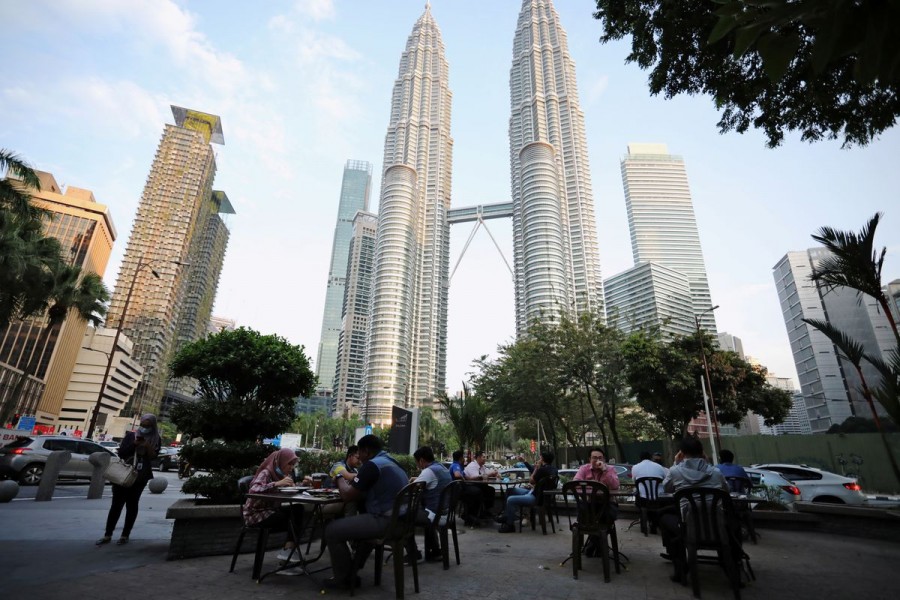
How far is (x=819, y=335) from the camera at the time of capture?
91000mm

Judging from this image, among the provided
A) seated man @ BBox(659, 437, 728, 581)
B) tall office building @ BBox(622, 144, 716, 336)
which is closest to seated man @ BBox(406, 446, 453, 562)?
seated man @ BBox(659, 437, 728, 581)

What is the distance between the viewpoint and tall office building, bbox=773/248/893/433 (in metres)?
75.2

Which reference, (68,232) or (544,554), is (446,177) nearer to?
(68,232)

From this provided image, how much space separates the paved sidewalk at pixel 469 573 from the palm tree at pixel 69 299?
2047 centimetres

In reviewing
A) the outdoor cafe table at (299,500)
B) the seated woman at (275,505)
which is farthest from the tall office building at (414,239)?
the outdoor cafe table at (299,500)

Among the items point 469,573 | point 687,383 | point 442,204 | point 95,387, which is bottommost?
point 469,573

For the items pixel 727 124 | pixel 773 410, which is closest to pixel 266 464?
pixel 727 124

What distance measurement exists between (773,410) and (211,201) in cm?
12949

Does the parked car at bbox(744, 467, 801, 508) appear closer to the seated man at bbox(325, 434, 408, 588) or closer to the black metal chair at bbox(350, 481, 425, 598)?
the black metal chair at bbox(350, 481, 425, 598)

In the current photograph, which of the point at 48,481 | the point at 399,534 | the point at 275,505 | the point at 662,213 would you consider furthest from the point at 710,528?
the point at 662,213

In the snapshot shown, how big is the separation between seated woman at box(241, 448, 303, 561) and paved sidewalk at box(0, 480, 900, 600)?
0.50 m

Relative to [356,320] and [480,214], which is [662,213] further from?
[356,320]

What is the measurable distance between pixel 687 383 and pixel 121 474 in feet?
83.8

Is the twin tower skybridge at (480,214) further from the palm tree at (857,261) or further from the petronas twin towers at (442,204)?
the palm tree at (857,261)
